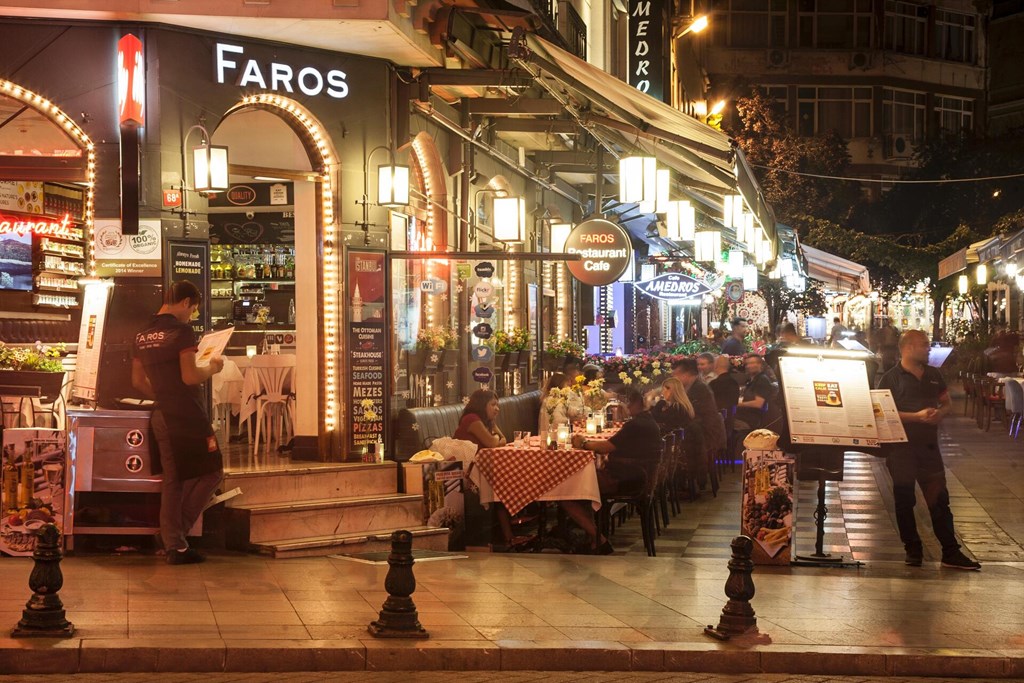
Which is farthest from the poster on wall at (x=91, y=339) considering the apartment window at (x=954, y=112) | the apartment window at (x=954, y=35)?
the apartment window at (x=954, y=35)

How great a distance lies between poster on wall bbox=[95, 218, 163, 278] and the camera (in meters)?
11.8

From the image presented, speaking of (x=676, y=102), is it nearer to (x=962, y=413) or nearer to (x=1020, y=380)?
(x=962, y=413)

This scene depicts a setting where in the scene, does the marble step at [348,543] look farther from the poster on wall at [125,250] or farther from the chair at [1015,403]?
the chair at [1015,403]

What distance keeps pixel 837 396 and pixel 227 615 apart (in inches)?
221

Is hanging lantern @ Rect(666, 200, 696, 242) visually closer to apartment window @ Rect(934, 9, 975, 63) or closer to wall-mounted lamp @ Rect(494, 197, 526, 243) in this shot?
wall-mounted lamp @ Rect(494, 197, 526, 243)

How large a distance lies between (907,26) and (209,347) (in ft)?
161

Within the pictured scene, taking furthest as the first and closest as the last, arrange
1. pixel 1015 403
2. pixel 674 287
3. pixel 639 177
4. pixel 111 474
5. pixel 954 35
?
pixel 954 35
pixel 674 287
pixel 1015 403
pixel 639 177
pixel 111 474

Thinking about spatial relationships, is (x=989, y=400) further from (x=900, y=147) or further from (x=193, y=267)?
(x=900, y=147)

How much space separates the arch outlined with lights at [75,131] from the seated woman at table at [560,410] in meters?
4.81

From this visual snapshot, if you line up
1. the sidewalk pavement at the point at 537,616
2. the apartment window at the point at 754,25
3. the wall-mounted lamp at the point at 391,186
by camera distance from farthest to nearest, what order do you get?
the apartment window at the point at 754,25, the wall-mounted lamp at the point at 391,186, the sidewalk pavement at the point at 537,616

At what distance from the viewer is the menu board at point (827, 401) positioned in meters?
11.3

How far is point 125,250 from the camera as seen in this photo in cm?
1184

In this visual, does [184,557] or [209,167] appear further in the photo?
[209,167]

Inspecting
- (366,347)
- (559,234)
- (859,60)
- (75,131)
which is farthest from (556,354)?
(859,60)
